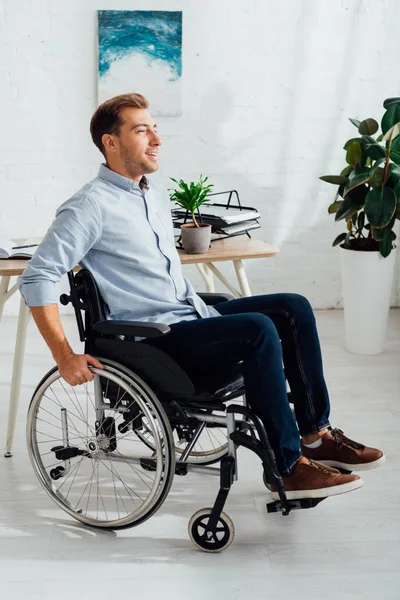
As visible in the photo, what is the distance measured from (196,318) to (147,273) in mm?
183

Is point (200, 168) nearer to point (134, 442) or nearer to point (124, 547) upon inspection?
point (134, 442)

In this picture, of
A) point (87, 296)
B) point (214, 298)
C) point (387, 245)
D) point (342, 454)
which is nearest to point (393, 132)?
point (387, 245)

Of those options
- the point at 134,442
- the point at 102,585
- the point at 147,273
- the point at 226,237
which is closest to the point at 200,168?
the point at 226,237

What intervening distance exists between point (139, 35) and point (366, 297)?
5.14 feet

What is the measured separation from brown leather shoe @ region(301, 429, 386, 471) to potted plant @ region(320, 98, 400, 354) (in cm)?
126

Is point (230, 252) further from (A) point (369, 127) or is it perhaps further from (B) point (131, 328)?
(A) point (369, 127)

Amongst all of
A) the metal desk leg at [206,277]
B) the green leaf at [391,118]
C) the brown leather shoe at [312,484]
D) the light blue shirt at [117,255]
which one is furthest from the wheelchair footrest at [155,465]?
the green leaf at [391,118]

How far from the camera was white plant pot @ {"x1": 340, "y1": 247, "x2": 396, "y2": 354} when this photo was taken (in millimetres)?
3574

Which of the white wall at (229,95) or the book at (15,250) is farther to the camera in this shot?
the white wall at (229,95)

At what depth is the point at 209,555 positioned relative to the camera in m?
2.12

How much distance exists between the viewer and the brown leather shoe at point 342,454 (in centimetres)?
225

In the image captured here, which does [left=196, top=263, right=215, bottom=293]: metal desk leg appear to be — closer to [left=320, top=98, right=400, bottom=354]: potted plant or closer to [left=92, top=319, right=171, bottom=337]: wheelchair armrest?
[left=320, top=98, right=400, bottom=354]: potted plant

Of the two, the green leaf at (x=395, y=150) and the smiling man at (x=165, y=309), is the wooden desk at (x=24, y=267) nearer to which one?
the smiling man at (x=165, y=309)

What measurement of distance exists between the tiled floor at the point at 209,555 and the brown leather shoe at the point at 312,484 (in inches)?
6.2
